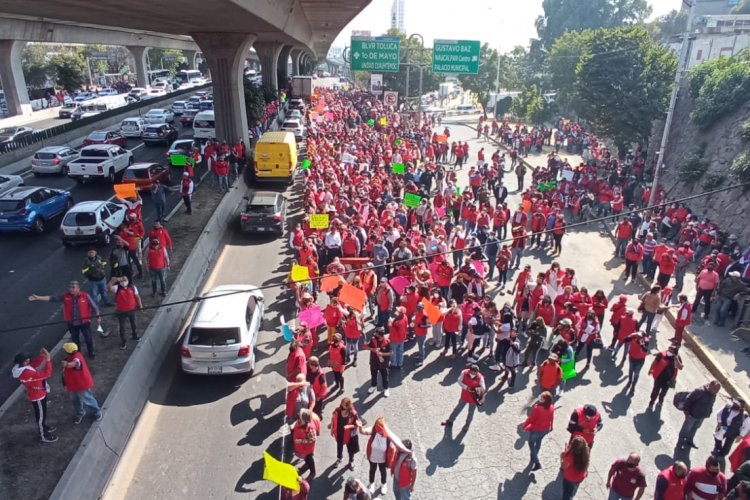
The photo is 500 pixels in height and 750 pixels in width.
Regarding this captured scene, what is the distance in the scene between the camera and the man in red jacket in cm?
880

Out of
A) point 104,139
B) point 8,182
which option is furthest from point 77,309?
point 104,139

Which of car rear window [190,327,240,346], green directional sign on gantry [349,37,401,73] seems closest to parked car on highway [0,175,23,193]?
car rear window [190,327,240,346]

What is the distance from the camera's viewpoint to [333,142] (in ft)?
102

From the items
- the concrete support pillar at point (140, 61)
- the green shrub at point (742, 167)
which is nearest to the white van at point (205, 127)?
the green shrub at point (742, 167)

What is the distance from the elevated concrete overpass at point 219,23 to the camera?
16.6 meters

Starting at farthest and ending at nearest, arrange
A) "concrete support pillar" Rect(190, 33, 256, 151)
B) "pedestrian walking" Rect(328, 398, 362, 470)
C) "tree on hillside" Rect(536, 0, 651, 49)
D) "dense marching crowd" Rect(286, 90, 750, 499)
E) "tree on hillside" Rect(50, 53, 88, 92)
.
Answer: "tree on hillside" Rect(536, 0, 651, 49), "tree on hillside" Rect(50, 53, 88, 92), "concrete support pillar" Rect(190, 33, 256, 151), "pedestrian walking" Rect(328, 398, 362, 470), "dense marching crowd" Rect(286, 90, 750, 499)

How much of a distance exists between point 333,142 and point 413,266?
59.0 feet

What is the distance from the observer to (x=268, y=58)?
5016cm

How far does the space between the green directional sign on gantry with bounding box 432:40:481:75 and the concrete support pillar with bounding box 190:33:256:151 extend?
10638 millimetres

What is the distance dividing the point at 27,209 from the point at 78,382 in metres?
12.3

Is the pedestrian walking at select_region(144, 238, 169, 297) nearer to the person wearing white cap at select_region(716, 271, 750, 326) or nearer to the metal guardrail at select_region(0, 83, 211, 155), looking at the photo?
the person wearing white cap at select_region(716, 271, 750, 326)

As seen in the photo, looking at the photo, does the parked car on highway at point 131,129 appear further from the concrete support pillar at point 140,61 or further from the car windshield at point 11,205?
the concrete support pillar at point 140,61

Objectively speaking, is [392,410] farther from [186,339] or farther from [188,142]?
[188,142]

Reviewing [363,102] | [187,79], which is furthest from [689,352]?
[187,79]
